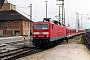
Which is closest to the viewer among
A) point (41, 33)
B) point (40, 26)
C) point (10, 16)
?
point (41, 33)

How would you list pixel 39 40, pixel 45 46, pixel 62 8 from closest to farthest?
pixel 39 40, pixel 45 46, pixel 62 8

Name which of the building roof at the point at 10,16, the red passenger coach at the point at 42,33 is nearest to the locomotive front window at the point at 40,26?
the red passenger coach at the point at 42,33

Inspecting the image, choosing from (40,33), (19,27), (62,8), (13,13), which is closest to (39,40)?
(40,33)

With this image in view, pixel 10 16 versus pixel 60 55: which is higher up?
pixel 10 16

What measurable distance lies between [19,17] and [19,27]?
3.18 m

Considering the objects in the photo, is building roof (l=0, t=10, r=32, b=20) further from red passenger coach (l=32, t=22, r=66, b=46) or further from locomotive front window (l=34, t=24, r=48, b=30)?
red passenger coach (l=32, t=22, r=66, b=46)

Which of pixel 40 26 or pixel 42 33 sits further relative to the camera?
pixel 40 26

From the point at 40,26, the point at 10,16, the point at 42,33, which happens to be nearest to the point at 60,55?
the point at 42,33

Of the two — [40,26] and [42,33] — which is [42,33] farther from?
[40,26]

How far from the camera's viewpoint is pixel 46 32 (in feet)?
82.3

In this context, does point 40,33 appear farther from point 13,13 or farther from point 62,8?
point 13,13

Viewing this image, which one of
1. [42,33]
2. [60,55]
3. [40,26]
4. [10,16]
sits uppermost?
[10,16]

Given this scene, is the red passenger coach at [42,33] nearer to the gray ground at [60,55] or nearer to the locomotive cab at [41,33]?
the locomotive cab at [41,33]

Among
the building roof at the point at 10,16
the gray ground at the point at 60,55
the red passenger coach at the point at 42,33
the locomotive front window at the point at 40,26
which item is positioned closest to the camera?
the gray ground at the point at 60,55
